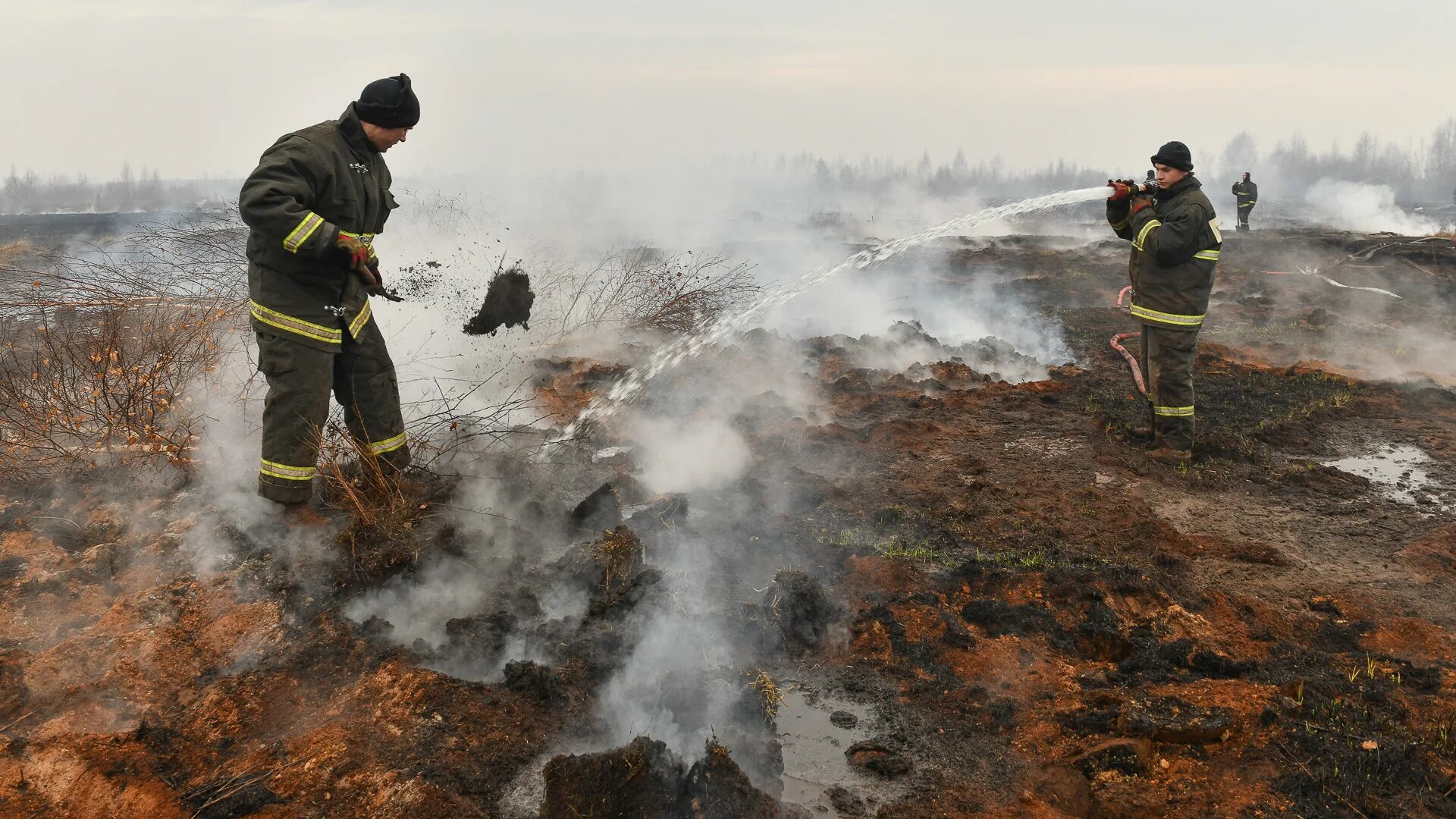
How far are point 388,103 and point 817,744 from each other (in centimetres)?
311

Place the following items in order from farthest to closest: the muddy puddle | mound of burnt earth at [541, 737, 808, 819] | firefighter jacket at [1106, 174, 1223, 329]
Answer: firefighter jacket at [1106, 174, 1223, 329] → the muddy puddle → mound of burnt earth at [541, 737, 808, 819]

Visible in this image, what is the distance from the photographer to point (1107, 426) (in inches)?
250

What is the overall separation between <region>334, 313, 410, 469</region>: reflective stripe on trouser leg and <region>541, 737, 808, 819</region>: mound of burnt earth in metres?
1.94

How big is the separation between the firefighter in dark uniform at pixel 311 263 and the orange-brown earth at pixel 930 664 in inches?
21.6

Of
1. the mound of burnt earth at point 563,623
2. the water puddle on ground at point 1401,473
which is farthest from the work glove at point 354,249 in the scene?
the water puddle on ground at point 1401,473

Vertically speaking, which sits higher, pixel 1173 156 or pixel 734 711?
pixel 1173 156

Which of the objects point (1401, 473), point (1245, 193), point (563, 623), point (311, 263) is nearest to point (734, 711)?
point (563, 623)

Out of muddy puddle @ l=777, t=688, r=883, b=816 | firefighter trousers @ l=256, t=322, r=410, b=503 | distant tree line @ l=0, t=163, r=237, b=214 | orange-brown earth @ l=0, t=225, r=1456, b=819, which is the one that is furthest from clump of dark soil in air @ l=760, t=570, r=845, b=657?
distant tree line @ l=0, t=163, r=237, b=214

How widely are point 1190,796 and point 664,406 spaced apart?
4593mm

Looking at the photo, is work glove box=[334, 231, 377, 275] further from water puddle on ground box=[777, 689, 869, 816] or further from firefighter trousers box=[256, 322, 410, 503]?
water puddle on ground box=[777, 689, 869, 816]

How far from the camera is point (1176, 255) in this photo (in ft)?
18.4

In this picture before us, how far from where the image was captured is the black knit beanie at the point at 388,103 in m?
3.66

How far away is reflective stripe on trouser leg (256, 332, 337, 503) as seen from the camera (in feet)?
11.7

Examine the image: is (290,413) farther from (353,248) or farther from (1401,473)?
(1401,473)
